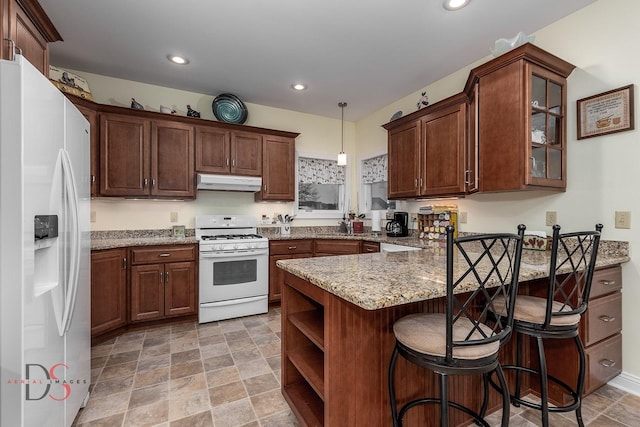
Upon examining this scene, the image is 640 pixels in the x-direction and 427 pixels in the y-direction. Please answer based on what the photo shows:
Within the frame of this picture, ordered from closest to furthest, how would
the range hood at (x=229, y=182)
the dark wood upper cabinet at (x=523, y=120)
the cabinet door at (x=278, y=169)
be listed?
the dark wood upper cabinet at (x=523, y=120) < the range hood at (x=229, y=182) < the cabinet door at (x=278, y=169)

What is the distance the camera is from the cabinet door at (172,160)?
3.23m

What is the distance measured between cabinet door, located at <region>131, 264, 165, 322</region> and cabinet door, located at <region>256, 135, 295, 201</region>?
59.9 inches

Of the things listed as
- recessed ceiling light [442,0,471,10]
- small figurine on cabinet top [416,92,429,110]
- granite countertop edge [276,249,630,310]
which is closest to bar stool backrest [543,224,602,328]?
granite countertop edge [276,249,630,310]

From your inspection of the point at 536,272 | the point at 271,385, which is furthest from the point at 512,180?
the point at 271,385

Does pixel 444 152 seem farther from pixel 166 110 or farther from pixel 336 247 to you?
pixel 166 110

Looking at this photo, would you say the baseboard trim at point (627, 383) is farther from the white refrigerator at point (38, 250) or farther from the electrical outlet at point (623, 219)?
the white refrigerator at point (38, 250)

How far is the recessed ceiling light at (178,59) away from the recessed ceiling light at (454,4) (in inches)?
94.4

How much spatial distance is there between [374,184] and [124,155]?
3301mm

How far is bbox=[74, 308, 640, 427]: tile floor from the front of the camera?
66.5 inches

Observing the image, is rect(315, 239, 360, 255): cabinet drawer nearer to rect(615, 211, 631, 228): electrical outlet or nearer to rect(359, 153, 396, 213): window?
rect(359, 153, 396, 213): window

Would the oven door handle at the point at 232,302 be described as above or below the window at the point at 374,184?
below

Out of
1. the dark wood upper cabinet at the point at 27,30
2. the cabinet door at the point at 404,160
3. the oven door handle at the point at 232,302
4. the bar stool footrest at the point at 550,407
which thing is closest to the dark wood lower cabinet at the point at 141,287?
the oven door handle at the point at 232,302

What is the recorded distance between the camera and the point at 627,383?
6.40 feet

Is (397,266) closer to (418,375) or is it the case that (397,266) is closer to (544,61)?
(418,375)
